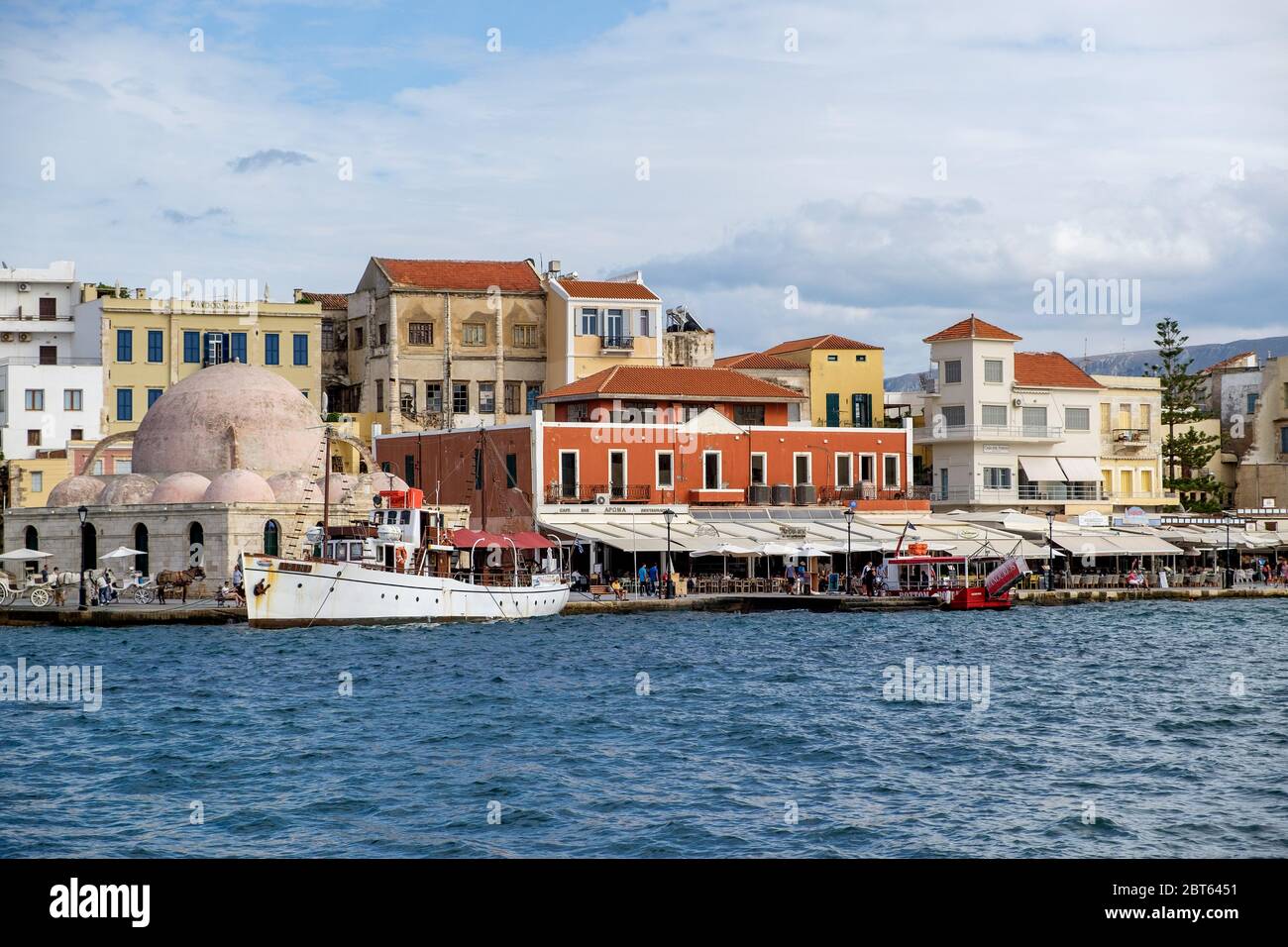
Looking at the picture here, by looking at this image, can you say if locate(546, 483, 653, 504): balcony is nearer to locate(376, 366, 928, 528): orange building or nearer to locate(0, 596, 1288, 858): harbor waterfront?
locate(376, 366, 928, 528): orange building

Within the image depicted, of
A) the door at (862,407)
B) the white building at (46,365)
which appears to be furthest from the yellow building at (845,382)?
the white building at (46,365)

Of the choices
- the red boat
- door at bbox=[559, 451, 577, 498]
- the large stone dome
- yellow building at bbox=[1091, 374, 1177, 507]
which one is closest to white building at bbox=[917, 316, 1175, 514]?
yellow building at bbox=[1091, 374, 1177, 507]

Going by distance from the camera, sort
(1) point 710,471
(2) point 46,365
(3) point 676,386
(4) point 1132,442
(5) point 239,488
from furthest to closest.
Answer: (4) point 1132,442
(2) point 46,365
(3) point 676,386
(1) point 710,471
(5) point 239,488

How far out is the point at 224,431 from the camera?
53.2 metres

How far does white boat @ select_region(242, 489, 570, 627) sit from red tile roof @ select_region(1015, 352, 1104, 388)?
27644mm

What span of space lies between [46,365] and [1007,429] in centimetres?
3835

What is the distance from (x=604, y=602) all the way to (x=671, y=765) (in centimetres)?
2592

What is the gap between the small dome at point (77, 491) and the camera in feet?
168

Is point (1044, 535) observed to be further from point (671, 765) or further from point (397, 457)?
point (671, 765)

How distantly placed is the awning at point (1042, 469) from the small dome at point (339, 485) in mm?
27511

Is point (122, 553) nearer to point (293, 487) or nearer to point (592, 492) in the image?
point (293, 487)

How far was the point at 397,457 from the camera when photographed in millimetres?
60281

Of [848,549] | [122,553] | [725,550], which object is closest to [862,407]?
[848,549]

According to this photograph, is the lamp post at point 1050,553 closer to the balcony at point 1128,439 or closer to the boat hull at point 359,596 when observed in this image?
the balcony at point 1128,439
